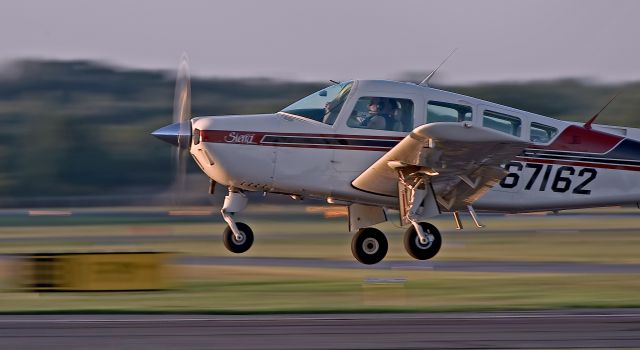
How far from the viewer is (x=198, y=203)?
137 ft

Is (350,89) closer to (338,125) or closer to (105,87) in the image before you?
(338,125)

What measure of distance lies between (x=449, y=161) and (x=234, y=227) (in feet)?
10.4

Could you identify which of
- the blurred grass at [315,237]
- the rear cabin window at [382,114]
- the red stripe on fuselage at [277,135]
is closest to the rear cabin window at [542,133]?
the rear cabin window at [382,114]

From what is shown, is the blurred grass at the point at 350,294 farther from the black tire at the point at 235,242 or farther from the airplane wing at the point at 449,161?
the airplane wing at the point at 449,161

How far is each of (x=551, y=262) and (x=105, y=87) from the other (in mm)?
62460

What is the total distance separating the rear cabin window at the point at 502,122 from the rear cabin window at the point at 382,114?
41.4 inches

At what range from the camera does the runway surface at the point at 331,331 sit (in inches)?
436

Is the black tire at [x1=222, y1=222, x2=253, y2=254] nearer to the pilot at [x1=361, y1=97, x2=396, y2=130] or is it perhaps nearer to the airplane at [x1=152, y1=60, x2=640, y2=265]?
the airplane at [x1=152, y1=60, x2=640, y2=265]

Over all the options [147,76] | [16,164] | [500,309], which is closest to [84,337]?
[500,309]

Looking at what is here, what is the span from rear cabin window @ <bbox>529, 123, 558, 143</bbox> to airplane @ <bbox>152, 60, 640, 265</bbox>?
1cm

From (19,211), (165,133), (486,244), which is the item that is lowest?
(19,211)

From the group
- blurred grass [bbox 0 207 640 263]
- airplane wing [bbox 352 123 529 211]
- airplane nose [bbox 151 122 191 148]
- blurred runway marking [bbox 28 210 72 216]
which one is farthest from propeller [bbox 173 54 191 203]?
blurred runway marking [bbox 28 210 72 216]

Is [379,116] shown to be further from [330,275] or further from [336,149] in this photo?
[330,275]

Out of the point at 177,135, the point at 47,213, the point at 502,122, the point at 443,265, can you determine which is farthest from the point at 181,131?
the point at 47,213
